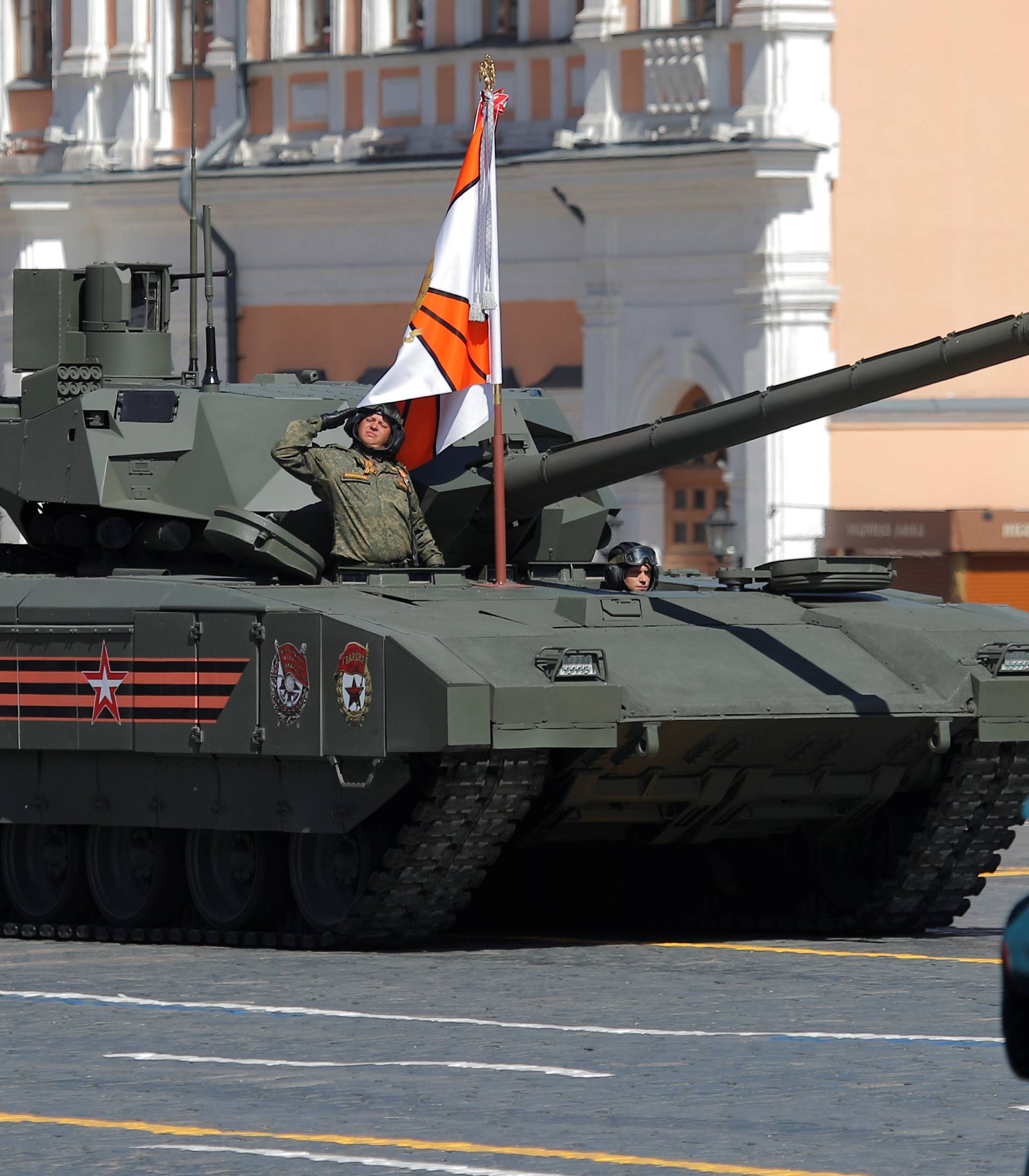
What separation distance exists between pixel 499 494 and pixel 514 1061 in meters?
4.87

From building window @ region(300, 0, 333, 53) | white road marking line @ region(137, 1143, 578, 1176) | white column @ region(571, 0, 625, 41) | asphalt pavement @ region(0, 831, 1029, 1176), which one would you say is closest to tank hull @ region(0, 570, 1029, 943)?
asphalt pavement @ region(0, 831, 1029, 1176)

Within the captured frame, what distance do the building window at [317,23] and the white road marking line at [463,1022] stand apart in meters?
19.2

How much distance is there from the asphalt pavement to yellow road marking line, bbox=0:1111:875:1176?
12 mm

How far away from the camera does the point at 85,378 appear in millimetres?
16062

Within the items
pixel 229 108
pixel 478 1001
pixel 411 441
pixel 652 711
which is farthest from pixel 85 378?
pixel 229 108

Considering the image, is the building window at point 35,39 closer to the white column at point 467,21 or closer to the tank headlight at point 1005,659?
Result: the white column at point 467,21

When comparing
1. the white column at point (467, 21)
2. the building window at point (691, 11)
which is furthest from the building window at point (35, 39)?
the building window at point (691, 11)

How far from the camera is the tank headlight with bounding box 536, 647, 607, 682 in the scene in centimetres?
1303

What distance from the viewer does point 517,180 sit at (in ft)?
92.4

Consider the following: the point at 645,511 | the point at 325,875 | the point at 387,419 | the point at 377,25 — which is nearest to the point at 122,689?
the point at 325,875

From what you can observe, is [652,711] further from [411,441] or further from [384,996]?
[411,441]

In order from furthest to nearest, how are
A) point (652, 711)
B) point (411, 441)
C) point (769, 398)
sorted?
point (411, 441) < point (769, 398) < point (652, 711)

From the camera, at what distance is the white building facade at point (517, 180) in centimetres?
2711

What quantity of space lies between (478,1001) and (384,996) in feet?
1.32
